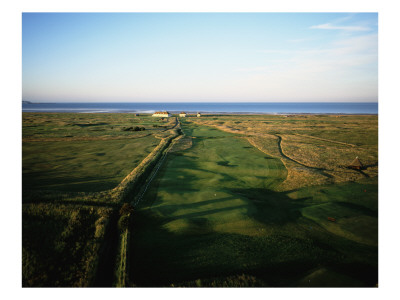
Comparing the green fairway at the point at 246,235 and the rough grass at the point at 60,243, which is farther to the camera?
the green fairway at the point at 246,235

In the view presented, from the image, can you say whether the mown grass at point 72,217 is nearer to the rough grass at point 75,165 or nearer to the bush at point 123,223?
the rough grass at point 75,165

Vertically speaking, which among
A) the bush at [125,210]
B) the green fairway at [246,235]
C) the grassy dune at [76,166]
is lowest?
the green fairway at [246,235]

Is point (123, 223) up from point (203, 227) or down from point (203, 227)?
up

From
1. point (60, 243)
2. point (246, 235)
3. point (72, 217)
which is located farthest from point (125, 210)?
point (246, 235)

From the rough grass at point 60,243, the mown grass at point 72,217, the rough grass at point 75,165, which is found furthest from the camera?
the rough grass at point 75,165

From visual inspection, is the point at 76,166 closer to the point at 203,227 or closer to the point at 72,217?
the point at 72,217

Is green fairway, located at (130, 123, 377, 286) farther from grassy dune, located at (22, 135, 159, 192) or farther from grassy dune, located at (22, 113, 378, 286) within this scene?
grassy dune, located at (22, 135, 159, 192)

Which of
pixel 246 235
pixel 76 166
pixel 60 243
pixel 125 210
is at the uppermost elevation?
pixel 76 166

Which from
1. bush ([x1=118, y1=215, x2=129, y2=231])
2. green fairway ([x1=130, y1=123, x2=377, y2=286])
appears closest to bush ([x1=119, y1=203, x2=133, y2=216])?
bush ([x1=118, y1=215, x2=129, y2=231])

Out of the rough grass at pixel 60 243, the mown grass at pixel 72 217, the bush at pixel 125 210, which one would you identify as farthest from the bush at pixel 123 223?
the rough grass at pixel 60 243
